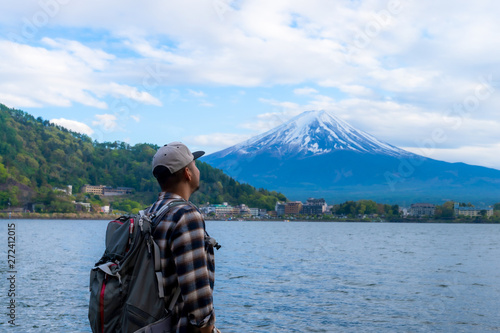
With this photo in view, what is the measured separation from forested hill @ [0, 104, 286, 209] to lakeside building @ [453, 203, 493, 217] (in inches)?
2237

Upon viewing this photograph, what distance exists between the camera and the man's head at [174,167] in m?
3.23

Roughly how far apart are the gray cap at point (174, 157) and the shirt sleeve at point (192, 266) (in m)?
0.42

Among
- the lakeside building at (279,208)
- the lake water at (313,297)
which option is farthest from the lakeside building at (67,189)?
the lake water at (313,297)

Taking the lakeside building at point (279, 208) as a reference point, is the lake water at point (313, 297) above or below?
below

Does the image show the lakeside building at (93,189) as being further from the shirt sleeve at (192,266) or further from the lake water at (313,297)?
the shirt sleeve at (192,266)

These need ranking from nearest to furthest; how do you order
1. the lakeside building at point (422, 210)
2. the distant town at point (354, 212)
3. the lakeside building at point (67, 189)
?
1. the lakeside building at point (67, 189)
2. the distant town at point (354, 212)
3. the lakeside building at point (422, 210)

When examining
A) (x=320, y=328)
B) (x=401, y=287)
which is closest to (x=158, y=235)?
(x=320, y=328)

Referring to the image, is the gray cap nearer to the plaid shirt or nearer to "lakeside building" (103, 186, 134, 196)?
the plaid shirt

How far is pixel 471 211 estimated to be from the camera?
168000 millimetres

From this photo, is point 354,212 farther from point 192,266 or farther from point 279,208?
point 192,266

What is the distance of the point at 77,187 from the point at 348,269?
125054 mm

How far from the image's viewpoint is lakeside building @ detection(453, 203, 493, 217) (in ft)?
542

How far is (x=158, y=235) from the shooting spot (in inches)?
115

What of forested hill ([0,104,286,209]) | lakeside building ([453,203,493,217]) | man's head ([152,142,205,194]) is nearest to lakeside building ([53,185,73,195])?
forested hill ([0,104,286,209])
